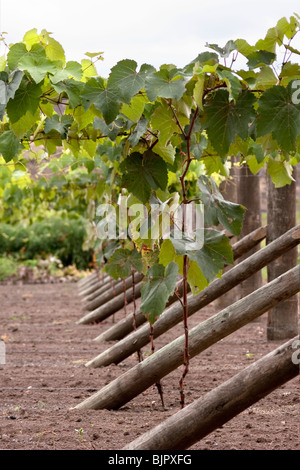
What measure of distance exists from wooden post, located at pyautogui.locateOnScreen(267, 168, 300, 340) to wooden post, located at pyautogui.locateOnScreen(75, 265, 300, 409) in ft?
8.08

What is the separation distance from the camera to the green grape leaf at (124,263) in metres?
5.21

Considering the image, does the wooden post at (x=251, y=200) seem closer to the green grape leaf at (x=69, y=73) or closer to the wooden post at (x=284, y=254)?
the wooden post at (x=284, y=254)

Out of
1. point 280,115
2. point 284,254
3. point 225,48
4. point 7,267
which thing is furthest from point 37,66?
point 7,267

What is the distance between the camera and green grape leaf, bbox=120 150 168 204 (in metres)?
3.40

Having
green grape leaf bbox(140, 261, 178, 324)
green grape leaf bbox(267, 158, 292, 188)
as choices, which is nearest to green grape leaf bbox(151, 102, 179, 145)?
green grape leaf bbox(140, 261, 178, 324)

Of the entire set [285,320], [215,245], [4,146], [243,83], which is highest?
[243,83]

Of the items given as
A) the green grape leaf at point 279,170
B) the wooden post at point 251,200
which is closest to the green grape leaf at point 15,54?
the green grape leaf at point 279,170

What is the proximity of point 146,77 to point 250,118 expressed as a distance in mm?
433

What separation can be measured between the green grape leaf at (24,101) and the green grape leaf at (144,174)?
1.62ft

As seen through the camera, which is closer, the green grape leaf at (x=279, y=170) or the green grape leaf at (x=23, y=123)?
the green grape leaf at (x=23, y=123)

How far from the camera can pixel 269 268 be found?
6266 millimetres
